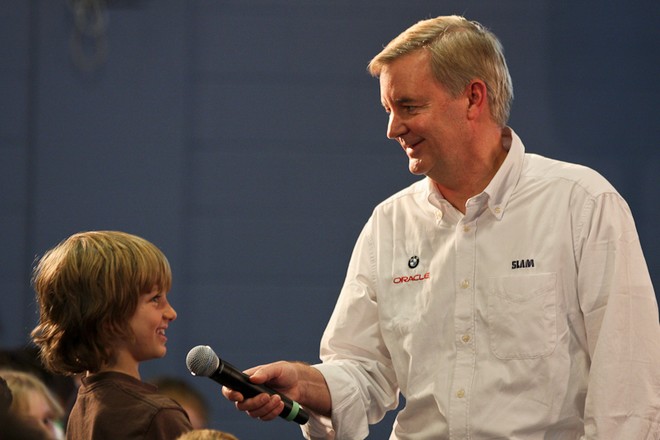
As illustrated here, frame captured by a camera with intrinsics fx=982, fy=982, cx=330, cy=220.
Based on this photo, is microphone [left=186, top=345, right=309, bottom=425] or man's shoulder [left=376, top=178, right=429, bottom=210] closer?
microphone [left=186, top=345, right=309, bottom=425]

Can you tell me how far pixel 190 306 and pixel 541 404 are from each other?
3073 millimetres

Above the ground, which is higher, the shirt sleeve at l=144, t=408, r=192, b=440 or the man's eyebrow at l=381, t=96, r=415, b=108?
the man's eyebrow at l=381, t=96, r=415, b=108

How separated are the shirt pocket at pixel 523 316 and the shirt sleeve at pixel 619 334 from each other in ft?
0.28

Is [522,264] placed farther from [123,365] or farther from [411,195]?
[123,365]

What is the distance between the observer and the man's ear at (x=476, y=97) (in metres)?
2.52

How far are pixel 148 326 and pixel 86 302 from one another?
0.16 meters

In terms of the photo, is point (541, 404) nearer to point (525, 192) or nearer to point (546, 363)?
point (546, 363)

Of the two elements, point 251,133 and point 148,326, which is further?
point 251,133

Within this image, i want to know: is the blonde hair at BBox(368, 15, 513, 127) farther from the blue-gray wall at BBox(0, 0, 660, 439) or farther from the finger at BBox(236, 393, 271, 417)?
the blue-gray wall at BBox(0, 0, 660, 439)

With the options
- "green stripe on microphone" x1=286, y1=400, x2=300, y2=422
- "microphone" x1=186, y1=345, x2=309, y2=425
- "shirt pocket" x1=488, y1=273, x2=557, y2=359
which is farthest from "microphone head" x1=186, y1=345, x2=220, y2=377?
"shirt pocket" x1=488, y1=273, x2=557, y2=359

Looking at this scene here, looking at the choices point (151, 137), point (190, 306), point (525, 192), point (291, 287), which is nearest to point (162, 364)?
point (190, 306)

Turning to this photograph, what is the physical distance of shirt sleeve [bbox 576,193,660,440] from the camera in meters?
2.20

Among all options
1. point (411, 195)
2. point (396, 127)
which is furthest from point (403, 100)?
point (411, 195)

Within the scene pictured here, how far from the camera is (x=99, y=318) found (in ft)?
7.41
